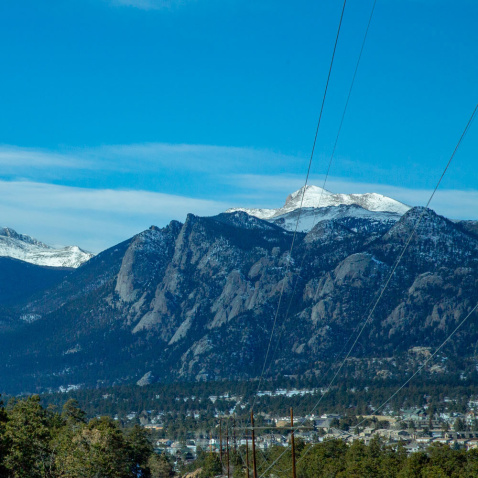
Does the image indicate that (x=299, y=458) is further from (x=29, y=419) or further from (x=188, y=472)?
(x=29, y=419)

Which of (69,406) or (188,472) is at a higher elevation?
(69,406)

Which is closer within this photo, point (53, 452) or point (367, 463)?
point (53, 452)

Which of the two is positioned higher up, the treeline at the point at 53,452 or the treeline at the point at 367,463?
the treeline at the point at 53,452

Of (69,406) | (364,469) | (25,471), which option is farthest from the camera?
(69,406)

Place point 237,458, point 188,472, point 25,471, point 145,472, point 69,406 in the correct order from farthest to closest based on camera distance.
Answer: point 188,472 → point 237,458 → point 69,406 → point 145,472 → point 25,471

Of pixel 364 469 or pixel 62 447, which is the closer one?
pixel 62 447

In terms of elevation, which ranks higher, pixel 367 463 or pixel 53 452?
pixel 53 452

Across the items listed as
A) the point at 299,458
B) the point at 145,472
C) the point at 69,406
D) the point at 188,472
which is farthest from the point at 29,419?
the point at 188,472

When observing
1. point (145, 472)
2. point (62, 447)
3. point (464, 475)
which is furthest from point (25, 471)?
point (464, 475)

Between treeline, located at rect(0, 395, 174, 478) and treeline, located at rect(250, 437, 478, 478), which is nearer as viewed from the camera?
treeline, located at rect(0, 395, 174, 478)

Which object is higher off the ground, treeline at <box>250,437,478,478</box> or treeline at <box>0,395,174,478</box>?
treeline at <box>0,395,174,478</box>

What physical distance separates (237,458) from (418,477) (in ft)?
198

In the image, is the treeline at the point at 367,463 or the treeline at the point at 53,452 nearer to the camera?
the treeline at the point at 53,452

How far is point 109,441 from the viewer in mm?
115625
